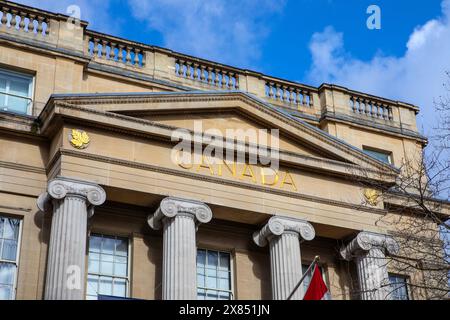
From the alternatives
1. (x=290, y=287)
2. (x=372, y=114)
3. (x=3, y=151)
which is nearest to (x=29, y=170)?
(x=3, y=151)

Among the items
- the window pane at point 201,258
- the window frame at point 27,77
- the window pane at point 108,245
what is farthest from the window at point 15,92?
the window pane at point 201,258

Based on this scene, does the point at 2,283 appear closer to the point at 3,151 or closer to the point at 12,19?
the point at 3,151

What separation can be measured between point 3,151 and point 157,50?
21.7ft

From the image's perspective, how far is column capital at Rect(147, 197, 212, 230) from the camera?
21.9 meters

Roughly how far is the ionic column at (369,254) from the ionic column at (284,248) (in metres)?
1.71

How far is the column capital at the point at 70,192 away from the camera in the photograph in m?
20.6

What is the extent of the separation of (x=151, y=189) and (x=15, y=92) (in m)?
5.13

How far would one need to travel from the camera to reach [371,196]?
24844 mm

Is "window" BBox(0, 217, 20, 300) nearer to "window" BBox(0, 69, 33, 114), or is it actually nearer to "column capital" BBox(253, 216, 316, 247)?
"window" BBox(0, 69, 33, 114)

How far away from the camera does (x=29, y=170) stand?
72.1ft

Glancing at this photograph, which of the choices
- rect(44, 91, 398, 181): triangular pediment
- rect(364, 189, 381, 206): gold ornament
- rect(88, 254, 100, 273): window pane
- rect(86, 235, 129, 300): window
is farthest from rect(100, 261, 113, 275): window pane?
rect(364, 189, 381, 206): gold ornament

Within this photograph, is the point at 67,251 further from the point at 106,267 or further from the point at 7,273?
the point at 106,267

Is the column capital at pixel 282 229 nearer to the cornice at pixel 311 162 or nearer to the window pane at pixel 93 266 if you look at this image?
the cornice at pixel 311 162
